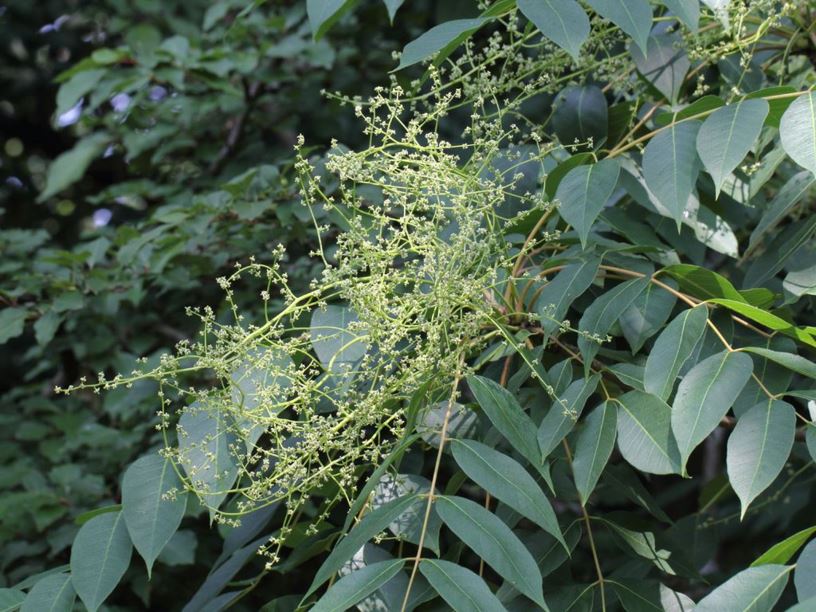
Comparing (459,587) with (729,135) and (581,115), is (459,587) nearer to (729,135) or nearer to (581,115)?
(729,135)

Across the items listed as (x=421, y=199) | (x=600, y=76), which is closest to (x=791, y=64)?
(x=600, y=76)

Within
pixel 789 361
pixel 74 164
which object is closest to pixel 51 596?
pixel 789 361

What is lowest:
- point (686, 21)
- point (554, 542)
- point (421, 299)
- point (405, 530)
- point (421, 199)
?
point (554, 542)

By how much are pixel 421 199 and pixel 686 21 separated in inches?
19.9

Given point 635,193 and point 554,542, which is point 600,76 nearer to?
point 635,193

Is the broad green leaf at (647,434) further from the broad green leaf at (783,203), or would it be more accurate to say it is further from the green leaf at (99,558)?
the green leaf at (99,558)

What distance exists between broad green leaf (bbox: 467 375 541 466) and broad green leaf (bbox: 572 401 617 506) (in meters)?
0.06

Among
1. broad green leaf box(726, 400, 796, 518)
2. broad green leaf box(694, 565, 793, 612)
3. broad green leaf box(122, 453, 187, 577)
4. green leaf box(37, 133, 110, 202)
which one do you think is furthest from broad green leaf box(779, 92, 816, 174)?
green leaf box(37, 133, 110, 202)

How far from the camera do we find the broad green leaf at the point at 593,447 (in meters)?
1.43

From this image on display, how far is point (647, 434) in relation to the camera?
1449 millimetres

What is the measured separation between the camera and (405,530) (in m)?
1.45

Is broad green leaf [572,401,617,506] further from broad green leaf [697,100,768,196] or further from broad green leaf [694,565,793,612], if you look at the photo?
broad green leaf [697,100,768,196]

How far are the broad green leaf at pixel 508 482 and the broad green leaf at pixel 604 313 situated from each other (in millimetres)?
214

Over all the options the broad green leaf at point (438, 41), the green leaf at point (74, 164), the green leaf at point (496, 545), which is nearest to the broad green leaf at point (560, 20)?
the broad green leaf at point (438, 41)
